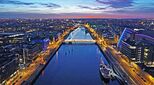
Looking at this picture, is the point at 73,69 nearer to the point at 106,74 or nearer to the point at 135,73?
the point at 106,74

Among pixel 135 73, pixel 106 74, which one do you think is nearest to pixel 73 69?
pixel 106 74

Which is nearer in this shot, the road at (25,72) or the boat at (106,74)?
the road at (25,72)

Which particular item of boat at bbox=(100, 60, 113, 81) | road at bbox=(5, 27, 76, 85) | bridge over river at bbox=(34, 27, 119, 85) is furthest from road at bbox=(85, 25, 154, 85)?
road at bbox=(5, 27, 76, 85)

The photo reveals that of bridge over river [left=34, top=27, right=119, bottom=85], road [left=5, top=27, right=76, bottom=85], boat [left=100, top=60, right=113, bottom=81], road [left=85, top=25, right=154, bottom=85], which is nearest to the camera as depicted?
road [left=5, top=27, right=76, bottom=85]

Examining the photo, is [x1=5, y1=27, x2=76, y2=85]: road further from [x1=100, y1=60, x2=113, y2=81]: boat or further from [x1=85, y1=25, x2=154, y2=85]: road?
[x1=85, y1=25, x2=154, y2=85]: road

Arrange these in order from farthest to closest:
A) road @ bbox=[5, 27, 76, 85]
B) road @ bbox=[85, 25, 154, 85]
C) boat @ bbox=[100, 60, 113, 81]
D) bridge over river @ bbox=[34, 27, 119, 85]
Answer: boat @ bbox=[100, 60, 113, 81]
bridge over river @ bbox=[34, 27, 119, 85]
road @ bbox=[85, 25, 154, 85]
road @ bbox=[5, 27, 76, 85]

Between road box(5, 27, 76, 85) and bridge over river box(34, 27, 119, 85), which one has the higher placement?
road box(5, 27, 76, 85)

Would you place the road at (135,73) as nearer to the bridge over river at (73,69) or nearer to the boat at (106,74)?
the boat at (106,74)

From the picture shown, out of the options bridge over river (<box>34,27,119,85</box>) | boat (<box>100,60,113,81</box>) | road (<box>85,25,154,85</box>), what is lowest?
bridge over river (<box>34,27,119,85</box>)

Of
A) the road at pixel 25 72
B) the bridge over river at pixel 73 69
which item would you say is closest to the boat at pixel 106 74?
the bridge over river at pixel 73 69

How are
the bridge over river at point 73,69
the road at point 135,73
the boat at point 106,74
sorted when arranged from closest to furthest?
the road at point 135,73, the bridge over river at point 73,69, the boat at point 106,74

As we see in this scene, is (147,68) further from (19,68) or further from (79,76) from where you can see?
(19,68)

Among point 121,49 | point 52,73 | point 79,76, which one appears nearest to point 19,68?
point 52,73
